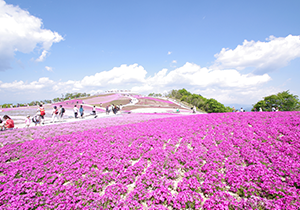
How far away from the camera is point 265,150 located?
697 centimetres

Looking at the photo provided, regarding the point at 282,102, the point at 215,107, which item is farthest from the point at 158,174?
the point at 215,107

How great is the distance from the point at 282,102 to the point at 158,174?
79.1 meters

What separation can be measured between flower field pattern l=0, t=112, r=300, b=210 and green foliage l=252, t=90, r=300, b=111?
68.7 m

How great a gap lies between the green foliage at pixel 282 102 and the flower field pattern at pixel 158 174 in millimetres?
68662

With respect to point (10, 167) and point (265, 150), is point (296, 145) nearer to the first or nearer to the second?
point (265, 150)

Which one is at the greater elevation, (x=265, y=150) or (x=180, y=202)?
(x=265, y=150)

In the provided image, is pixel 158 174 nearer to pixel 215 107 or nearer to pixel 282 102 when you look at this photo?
pixel 282 102

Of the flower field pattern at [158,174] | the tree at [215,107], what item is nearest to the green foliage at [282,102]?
the tree at [215,107]

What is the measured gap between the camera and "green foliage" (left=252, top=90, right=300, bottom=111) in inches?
2256

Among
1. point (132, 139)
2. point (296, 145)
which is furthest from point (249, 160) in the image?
point (132, 139)

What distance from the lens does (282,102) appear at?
58969 mm

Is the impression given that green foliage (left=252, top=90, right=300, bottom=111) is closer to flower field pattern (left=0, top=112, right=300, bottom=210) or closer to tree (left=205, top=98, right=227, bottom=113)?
tree (left=205, top=98, right=227, bottom=113)

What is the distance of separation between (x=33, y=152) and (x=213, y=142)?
37.9 ft

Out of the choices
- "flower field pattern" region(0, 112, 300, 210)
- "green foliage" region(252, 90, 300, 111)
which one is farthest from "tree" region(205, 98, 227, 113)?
"flower field pattern" region(0, 112, 300, 210)
